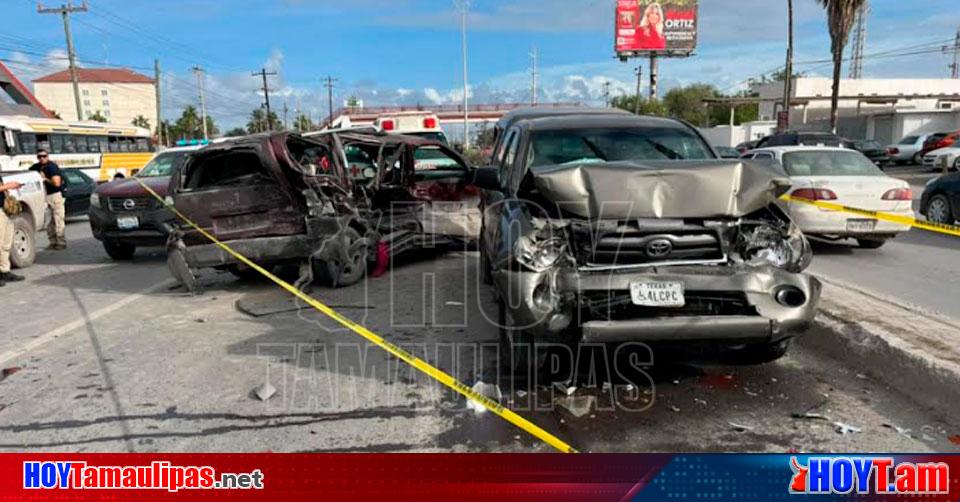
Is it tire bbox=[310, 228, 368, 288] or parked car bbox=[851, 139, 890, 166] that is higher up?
Answer: parked car bbox=[851, 139, 890, 166]

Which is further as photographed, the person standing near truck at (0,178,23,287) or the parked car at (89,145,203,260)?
the parked car at (89,145,203,260)

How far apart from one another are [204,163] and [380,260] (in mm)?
2355

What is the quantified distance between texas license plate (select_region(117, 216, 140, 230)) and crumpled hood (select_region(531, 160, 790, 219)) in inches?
320

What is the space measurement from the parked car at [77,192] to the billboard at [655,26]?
42358mm

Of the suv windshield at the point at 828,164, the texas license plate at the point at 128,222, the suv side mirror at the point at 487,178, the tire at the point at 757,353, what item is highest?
the suv side mirror at the point at 487,178

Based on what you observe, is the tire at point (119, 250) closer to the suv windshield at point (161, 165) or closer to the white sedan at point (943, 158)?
the suv windshield at point (161, 165)

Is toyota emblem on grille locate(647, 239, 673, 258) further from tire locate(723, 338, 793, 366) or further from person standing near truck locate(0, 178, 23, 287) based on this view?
person standing near truck locate(0, 178, 23, 287)

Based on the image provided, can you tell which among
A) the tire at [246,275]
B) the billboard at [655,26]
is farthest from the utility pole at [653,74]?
the tire at [246,275]

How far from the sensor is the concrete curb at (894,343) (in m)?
4.09

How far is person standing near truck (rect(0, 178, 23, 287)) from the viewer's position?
880cm

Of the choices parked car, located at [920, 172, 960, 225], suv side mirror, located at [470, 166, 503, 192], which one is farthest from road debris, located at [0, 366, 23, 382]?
parked car, located at [920, 172, 960, 225]

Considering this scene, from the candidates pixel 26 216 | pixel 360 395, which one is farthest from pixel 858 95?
pixel 360 395

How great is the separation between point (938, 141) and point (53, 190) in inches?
1236

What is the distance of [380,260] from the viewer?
330 inches
